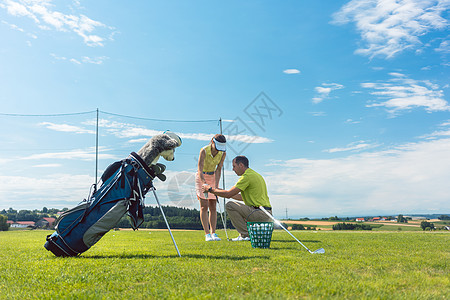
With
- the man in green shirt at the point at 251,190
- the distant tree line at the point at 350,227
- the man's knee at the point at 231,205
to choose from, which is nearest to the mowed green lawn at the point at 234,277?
the man in green shirt at the point at 251,190

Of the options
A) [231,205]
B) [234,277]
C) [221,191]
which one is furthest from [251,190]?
[234,277]

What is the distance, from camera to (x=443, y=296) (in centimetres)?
271

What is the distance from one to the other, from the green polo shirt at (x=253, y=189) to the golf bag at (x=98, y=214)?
6.38 ft

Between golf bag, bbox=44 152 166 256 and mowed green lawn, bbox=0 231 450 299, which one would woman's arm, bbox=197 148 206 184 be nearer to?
golf bag, bbox=44 152 166 256

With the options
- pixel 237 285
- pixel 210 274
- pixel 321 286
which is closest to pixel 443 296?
pixel 321 286

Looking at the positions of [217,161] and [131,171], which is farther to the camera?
[217,161]

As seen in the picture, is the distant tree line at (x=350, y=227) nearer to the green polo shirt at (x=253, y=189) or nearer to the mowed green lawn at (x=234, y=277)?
the green polo shirt at (x=253, y=189)

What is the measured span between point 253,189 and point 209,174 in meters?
1.51

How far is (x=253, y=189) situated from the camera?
6336 millimetres

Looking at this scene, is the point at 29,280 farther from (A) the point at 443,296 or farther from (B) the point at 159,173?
(A) the point at 443,296

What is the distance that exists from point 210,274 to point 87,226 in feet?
7.28

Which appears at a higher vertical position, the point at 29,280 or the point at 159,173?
the point at 159,173

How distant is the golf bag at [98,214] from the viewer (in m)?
4.77

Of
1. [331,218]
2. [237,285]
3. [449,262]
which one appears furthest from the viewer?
[331,218]
